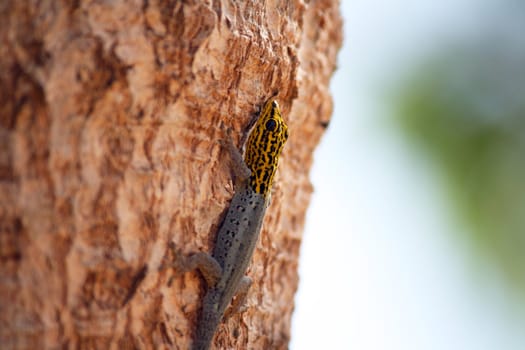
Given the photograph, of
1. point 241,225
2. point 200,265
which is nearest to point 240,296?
point 241,225

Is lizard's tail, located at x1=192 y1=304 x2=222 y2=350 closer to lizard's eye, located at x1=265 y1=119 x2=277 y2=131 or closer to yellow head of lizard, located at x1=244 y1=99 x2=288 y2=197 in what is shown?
yellow head of lizard, located at x1=244 y1=99 x2=288 y2=197

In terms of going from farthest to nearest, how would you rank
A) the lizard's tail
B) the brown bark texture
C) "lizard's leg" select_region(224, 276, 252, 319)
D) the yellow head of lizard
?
1. the yellow head of lizard
2. "lizard's leg" select_region(224, 276, 252, 319)
3. the lizard's tail
4. the brown bark texture

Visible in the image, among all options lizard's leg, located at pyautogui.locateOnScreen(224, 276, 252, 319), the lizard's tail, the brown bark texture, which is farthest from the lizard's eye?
the lizard's tail

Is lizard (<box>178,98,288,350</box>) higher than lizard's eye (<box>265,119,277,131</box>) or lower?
lower

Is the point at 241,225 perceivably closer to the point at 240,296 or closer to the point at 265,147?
the point at 240,296

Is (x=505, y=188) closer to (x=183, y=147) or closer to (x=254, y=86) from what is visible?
(x=254, y=86)

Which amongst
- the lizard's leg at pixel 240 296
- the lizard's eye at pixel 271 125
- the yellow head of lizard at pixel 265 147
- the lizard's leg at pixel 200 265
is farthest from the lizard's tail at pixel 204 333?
the lizard's eye at pixel 271 125
